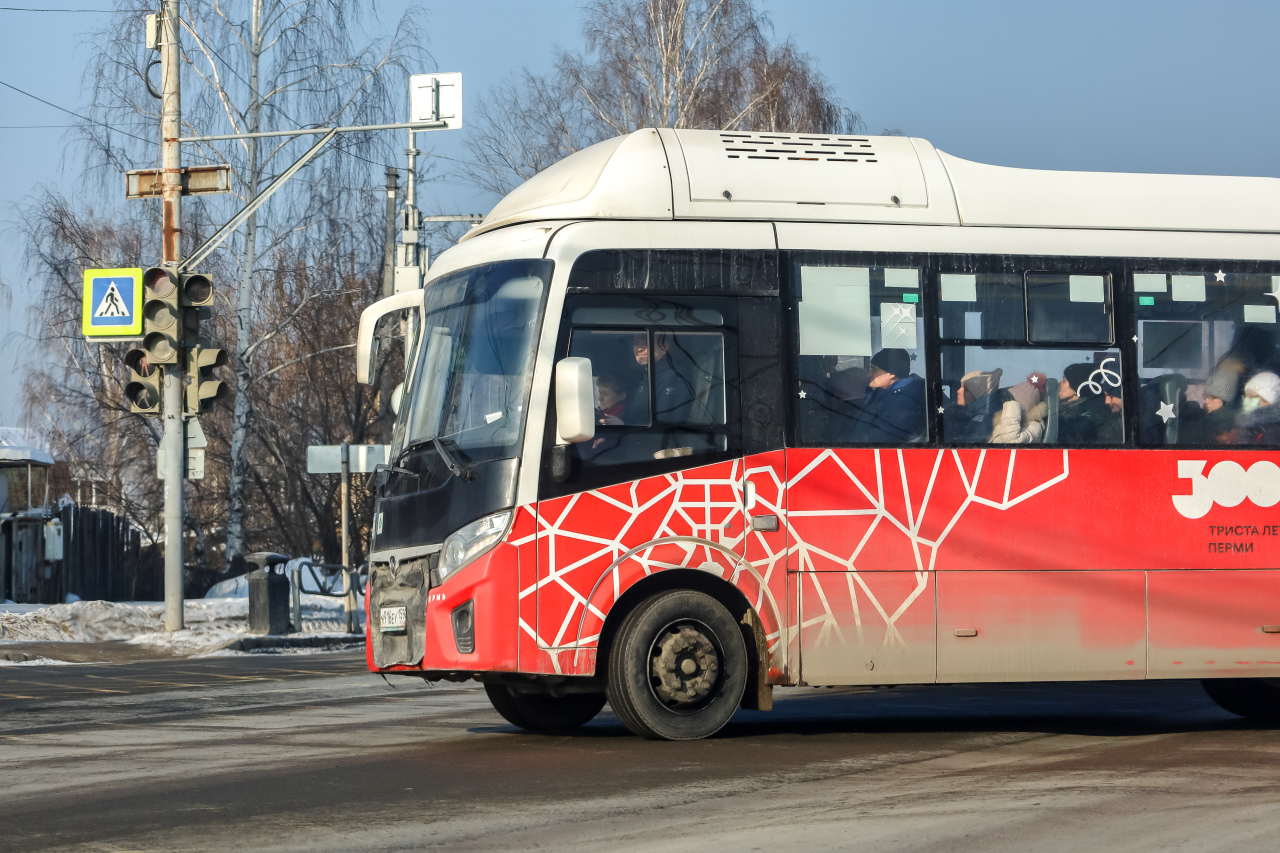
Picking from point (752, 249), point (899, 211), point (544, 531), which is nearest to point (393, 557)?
point (544, 531)

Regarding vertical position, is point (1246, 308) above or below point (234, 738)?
above

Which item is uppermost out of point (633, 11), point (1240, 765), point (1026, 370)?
point (633, 11)

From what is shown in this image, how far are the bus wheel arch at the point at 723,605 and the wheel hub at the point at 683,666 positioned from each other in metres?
0.23

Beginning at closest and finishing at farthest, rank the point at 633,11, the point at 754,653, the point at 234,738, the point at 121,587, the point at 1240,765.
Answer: the point at 1240,765
the point at 754,653
the point at 234,738
the point at 121,587
the point at 633,11

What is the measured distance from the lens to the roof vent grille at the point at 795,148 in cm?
1002

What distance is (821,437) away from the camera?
9617mm

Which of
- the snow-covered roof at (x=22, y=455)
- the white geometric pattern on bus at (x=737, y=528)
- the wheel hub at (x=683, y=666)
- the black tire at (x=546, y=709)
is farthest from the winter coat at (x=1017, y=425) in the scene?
the snow-covered roof at (x=22, y=455)

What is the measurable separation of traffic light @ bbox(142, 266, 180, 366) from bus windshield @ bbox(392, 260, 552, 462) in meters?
9.92

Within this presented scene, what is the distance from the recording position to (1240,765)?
338 inches

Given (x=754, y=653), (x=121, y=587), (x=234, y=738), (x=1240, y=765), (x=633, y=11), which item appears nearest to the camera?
(x=1240, y=765)

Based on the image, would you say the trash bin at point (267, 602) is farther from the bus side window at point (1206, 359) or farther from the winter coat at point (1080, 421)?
the bus side window at point (1206, 359)

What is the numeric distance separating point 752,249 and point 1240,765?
3864 mm

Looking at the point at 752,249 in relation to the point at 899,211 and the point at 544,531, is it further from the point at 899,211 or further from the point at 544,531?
the point at 544,531

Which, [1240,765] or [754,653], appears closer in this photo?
[1240,765]
